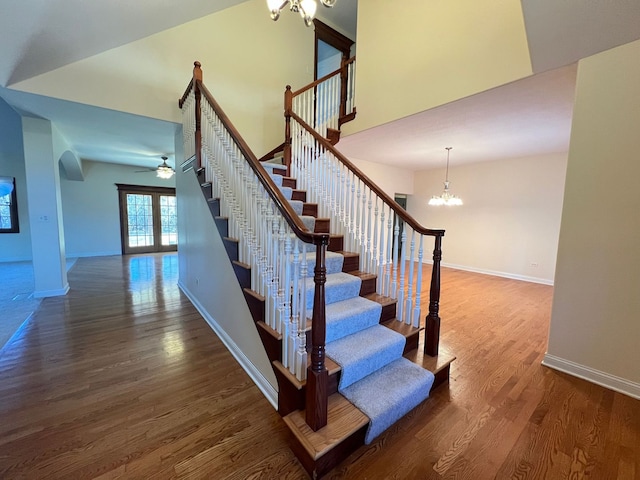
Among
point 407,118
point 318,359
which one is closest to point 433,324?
point 318,359

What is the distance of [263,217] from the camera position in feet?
6.07

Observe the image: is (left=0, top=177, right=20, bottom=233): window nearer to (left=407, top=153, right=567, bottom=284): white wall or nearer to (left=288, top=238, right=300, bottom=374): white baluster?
(left=288, top=238, right=300, bottom=374): white baluster

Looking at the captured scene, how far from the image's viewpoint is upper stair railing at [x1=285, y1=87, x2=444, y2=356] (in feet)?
7.01

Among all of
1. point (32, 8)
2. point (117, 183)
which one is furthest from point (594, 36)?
point (117, 183)

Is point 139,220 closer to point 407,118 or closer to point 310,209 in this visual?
point 310,209

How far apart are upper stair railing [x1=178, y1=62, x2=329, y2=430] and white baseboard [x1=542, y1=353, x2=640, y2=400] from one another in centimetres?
219

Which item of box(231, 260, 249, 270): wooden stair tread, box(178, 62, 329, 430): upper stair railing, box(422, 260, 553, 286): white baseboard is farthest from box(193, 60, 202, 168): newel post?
box(422, 260, 553, 286): white baseboard

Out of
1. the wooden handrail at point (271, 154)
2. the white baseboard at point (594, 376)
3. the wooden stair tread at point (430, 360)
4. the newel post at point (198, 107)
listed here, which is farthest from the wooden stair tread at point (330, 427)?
the wooden handrail at point (271, 154)

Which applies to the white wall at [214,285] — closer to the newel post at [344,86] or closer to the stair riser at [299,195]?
the stair riser at [299,195]

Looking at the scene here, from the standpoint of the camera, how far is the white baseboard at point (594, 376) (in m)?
1.91

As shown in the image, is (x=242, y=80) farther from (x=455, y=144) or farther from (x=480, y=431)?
(x=480, y=431)

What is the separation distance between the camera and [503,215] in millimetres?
5730

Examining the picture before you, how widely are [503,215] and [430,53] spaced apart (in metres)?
4.30

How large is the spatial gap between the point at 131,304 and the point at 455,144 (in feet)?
18.7
